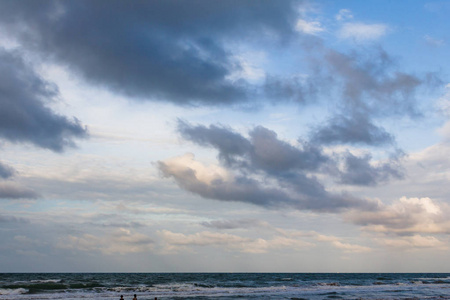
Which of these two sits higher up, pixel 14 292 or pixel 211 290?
pixel 14 292

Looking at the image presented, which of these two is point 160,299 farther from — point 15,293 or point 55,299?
point 15,293

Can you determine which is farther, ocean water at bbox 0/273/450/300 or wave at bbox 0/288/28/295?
wave at bbox 0/288/28/295

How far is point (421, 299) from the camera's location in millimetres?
52594

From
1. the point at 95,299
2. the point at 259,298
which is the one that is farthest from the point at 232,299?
the point at 95,299

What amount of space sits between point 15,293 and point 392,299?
53112 mm

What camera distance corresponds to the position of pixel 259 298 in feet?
174

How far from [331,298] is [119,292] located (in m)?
32.0

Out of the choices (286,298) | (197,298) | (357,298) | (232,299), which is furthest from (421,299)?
(197,298)

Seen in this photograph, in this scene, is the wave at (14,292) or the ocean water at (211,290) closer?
the ocean water at (211,290)

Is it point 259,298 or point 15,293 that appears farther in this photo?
point 15,293

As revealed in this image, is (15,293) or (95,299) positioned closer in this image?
(95,299)

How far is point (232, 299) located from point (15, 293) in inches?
1293

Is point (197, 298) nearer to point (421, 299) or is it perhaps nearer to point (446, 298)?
point (421, 299)

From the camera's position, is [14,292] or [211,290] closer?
[14,292]
